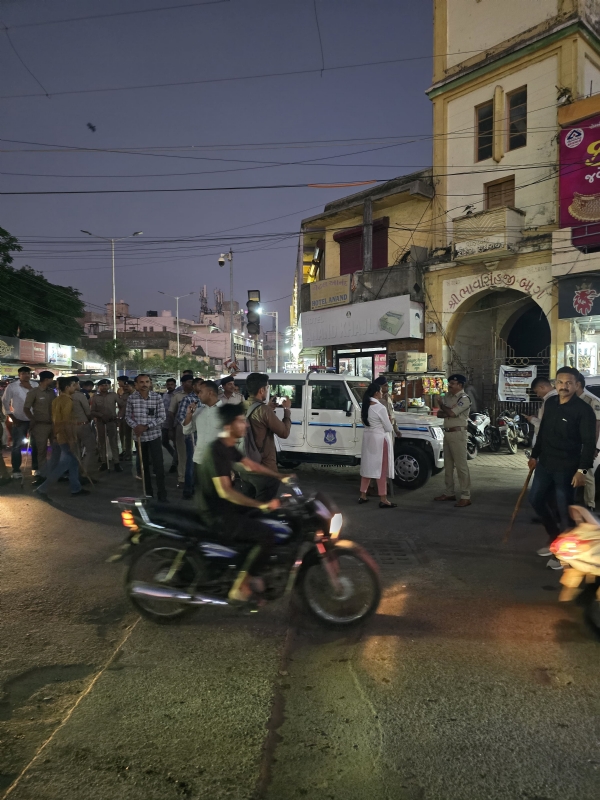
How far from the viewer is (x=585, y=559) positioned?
364 centimetres

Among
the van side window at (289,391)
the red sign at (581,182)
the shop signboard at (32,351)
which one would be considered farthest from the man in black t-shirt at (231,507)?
the shop signboard at (32,351)

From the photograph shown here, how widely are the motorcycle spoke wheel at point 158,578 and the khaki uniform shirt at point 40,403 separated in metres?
6.45

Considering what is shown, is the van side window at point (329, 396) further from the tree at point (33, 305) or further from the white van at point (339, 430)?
the tree at point (33, 305)

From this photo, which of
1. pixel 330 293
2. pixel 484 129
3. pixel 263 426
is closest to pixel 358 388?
pixel 263 426

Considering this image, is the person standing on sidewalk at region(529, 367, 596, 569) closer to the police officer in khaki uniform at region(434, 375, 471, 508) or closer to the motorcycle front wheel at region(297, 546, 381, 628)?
the motorcycle front wheel at region(297, 546, 381, 628)

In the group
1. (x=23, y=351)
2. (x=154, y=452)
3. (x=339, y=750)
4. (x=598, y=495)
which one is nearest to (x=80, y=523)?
(x=154, y=452)

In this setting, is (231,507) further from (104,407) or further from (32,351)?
(32,351)

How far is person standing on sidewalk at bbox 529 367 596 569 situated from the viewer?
4914 millimetres

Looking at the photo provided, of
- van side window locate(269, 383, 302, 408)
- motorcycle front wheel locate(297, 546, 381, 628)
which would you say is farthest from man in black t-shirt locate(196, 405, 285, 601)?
van side window locate(269, 383, 302, 408)

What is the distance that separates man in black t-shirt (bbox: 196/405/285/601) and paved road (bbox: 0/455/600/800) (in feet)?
1.38

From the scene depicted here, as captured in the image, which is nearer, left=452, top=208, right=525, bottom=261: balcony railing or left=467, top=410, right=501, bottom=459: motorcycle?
left=467, top=410, right=501, bottom=459: motorcycle

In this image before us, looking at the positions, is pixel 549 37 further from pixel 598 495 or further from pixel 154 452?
pixel 154 452

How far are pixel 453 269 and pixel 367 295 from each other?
344cm

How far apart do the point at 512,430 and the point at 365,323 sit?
26.0ft
